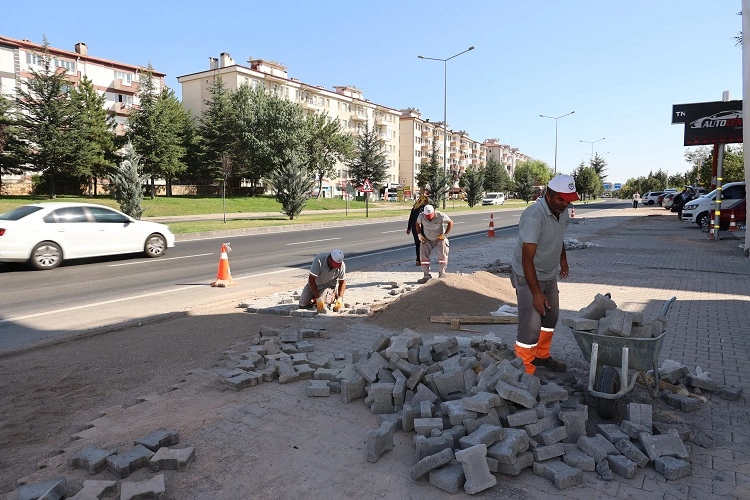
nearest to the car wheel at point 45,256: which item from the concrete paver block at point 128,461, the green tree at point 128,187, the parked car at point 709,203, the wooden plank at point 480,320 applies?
the green tree at point 128,187

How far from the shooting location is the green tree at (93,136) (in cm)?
3969

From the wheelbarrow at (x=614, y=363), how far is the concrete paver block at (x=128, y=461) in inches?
129

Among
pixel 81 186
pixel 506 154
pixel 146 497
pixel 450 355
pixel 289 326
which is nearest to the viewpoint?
pixel 146 497

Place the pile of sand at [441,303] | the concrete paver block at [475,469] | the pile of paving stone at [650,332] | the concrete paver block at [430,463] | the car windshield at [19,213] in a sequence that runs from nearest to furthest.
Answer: the concrete paver block at [475,469], the concrete paver block at [430,463], the pile of paving stone at [650,332], the pile of sand at [441,303], the car windshield at [19,213]

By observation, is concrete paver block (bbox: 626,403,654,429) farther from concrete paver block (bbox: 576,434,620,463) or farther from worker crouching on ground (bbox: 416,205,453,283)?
worker crouching on ground (bbox: 416,205,453,283)

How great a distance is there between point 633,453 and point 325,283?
503 cm

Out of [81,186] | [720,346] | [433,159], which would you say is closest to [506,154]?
[433,159]

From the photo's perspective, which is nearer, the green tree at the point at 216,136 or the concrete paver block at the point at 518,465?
the concrete paver block at the point at 518,465

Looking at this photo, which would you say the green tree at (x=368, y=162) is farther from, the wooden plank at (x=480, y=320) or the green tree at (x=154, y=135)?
the wooden plank at (x=480, y=320)

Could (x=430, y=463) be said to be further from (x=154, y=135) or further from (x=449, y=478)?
(x=154, y=135)

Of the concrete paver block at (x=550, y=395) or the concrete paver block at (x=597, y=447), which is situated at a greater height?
the concrete paver block at (x=550, y=395)

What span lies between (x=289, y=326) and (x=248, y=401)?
2.37 m

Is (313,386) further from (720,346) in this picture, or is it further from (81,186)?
(81,186)

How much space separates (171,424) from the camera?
148 inches
